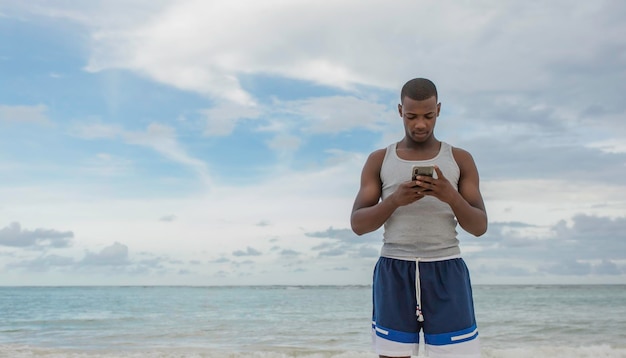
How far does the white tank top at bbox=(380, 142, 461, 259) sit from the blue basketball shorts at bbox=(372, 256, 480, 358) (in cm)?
5

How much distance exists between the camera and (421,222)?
263cm

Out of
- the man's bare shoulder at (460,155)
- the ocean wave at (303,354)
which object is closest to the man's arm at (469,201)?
the man's bare shoulder at (460,155)

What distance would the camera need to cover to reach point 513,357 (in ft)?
30.4

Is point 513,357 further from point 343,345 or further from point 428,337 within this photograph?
point 428,337

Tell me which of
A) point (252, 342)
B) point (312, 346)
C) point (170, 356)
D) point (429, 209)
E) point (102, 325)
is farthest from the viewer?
point (102, 325)

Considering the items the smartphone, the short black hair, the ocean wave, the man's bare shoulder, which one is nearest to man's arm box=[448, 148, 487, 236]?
the man's bare shoulder

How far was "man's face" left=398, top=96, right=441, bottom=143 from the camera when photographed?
2.60m

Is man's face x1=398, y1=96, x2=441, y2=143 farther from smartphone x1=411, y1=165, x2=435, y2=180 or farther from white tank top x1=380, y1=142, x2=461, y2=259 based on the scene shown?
smartphone x1=411, y1=165, x2=435, y2=180

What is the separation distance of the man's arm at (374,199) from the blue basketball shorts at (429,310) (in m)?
0.25

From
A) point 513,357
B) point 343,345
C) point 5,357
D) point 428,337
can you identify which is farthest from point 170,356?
point 428,337

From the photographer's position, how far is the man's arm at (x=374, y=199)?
→ 2.42m

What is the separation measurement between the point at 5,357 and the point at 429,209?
883cm

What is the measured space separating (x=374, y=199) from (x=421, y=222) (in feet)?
0.84

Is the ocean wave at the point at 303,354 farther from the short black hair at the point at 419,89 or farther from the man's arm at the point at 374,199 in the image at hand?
the short black hair at the point at 419,89
